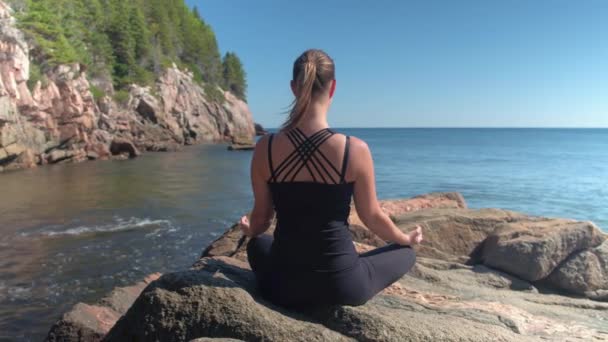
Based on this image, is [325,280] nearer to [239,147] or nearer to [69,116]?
[69,116]

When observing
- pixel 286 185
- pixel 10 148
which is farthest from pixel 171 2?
pixel 286 185

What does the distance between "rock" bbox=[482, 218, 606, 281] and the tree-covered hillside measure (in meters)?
34.6

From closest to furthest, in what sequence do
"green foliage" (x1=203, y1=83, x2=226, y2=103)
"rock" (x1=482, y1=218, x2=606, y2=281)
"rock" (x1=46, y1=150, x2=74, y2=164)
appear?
"rock" (x1=482, y1=218, x2=606, y2=281)
"rock" (x1=46, y1=150, x2=74, y2=164)
"green foliage" (x1=203, y1=83, x2=226, y2=103)

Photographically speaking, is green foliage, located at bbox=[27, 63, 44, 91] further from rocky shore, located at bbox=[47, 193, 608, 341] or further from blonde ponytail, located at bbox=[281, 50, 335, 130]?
blonde ponytail, located at bbox=[281, 50, 335, 130]

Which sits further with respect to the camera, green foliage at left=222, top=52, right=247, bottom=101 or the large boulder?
green foliage at left=222, top=52, right=247, bottom=101

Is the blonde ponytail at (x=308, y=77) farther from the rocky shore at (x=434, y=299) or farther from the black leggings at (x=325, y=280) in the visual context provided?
the rocky shore at (x=434, y=299)

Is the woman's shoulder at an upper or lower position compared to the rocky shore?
upper

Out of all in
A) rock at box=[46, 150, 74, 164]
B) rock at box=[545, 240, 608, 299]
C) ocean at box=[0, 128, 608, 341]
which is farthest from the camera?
rock at box=[46, 150, 74, 164]

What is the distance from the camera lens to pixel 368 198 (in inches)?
122

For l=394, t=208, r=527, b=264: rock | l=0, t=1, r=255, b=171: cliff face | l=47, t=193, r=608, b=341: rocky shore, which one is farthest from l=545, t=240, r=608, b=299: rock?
l=0, t=1, r=255, b=171: cliff face

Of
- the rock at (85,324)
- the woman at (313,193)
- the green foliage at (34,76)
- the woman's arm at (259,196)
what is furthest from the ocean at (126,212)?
the green foliage at (34,76)

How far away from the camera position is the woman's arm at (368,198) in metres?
2.92

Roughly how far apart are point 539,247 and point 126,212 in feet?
43.3

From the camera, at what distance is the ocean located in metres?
8.34
